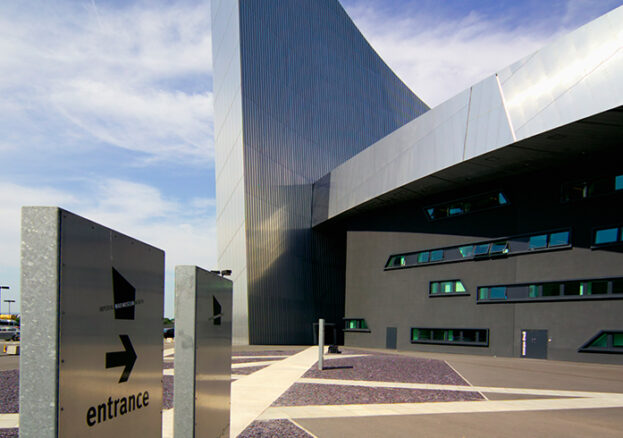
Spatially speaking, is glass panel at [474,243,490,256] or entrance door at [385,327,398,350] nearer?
glass panel at [474,243,490,256]

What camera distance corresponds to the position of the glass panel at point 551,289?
848 inches

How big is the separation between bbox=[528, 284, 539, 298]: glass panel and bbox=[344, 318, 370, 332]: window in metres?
11.8

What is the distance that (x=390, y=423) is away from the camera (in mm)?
8328

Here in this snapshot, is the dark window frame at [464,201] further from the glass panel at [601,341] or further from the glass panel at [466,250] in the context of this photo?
the glass panel at [601,341]

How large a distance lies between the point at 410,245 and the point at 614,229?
11434mm

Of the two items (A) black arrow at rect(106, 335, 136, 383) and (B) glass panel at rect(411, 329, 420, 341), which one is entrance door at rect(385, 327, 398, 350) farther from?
(A) black arrow at rect(106, 335, 136, 383)

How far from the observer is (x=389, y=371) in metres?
15.7

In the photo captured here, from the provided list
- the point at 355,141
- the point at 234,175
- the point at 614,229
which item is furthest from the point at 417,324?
the point at 355,141

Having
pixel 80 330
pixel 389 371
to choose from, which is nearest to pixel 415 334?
pixel 389 371

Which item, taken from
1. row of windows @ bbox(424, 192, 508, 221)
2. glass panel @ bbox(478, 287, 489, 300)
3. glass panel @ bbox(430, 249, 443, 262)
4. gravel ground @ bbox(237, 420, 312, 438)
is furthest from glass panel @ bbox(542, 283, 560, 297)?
gravel ground @ bbox(237, 420, 312, 438)

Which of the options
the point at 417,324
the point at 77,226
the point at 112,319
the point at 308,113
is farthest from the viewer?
the point at 308,113

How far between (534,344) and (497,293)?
2920 mm

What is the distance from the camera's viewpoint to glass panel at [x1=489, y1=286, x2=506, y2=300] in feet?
78.3

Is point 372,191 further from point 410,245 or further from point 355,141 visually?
point 355,141
